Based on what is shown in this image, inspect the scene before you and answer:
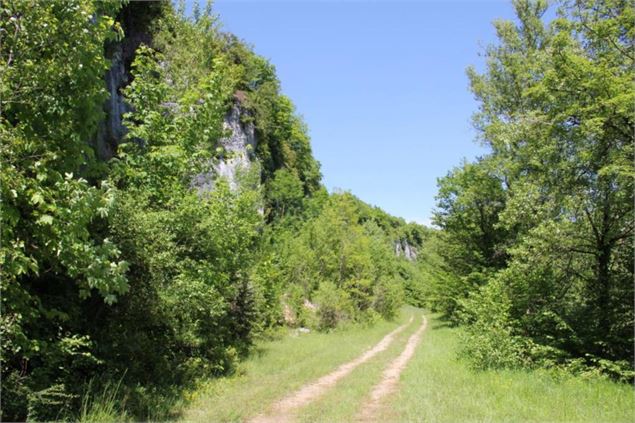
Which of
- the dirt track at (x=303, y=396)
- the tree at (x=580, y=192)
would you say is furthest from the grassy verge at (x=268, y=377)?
the tree at (x=580, y=192)

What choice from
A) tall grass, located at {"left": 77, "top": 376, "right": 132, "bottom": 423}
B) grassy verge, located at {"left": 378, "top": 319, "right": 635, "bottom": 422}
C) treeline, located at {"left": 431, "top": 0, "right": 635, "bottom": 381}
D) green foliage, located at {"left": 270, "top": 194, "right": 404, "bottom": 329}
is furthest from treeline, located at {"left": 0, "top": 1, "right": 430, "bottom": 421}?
green foliage, located at {"left": 270, "top": 194, "right": 404, "bottom": 329}

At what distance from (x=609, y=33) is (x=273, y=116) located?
125 ft

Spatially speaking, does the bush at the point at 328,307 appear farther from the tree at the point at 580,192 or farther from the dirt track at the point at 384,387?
the tree at the point at 580,192

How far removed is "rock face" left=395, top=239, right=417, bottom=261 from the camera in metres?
130

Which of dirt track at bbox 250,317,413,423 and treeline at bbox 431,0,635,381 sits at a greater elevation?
treeline at bbox 431,0,635,381

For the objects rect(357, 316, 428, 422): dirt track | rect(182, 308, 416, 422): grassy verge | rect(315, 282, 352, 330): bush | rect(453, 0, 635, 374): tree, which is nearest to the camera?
rect(357, 316, 428, 422): dirt track

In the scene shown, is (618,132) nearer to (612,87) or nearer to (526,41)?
(612,87)

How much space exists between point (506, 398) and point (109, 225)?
8746 millimetres

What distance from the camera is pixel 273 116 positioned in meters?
48.0

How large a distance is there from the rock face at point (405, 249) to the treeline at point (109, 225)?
370ft

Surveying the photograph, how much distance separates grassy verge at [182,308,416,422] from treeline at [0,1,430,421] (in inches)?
30.0

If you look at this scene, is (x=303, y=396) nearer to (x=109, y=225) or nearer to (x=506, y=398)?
(x=506, y=398)

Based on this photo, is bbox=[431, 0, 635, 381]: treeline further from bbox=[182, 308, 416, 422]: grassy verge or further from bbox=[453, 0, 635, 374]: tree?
bbox=[182, 308, 416, 422]: grassy verge

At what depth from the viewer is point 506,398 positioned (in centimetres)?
955
